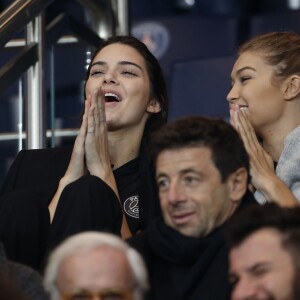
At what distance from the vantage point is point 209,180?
12.0 ft

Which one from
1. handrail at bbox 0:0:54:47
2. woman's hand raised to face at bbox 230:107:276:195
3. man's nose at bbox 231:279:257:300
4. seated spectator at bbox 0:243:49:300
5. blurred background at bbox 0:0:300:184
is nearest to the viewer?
man's nose at bbox 231:279:257:300

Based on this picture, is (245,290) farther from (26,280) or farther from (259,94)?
(259,94)

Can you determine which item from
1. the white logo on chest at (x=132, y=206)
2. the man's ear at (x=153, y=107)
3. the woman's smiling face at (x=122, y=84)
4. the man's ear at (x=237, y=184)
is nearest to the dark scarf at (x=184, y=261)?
the man's ear at (x=237, y=184)

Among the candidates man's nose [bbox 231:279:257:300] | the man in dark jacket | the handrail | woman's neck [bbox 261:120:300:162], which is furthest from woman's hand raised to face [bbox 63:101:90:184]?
man's nose [bbox 231:279:257:300]

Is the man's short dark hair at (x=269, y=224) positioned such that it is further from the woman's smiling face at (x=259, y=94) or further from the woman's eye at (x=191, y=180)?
the woman's smiling face at (x=259, y=94)

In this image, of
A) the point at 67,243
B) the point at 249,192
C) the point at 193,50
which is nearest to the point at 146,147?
the point at 249,192

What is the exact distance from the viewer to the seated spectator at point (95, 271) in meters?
3.05

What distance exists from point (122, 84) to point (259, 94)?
51 centimetres

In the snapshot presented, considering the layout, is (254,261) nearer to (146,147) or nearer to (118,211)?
(118,211)

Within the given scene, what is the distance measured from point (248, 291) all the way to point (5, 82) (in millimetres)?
1982

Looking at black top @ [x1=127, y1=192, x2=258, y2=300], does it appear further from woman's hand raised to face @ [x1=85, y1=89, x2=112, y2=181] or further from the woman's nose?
the woman's nose

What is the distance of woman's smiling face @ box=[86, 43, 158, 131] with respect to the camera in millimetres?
4656

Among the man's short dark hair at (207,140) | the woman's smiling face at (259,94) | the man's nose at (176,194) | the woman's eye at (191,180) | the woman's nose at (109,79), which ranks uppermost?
the woman's nose at (109,79)

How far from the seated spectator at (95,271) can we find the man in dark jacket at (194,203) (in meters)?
0.44
